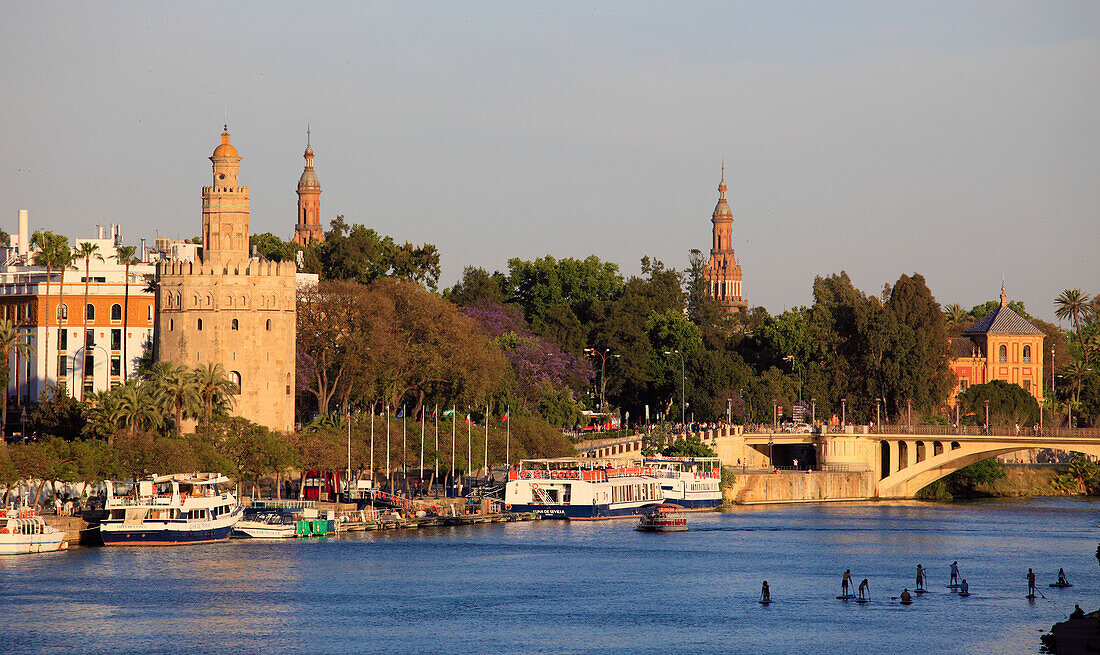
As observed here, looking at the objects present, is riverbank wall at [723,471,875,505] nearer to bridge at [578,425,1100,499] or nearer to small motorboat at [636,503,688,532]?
bridge at [578,425,1100,499]

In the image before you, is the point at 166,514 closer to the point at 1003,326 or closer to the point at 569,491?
the point at 569,491

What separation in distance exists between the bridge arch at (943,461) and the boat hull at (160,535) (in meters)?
61.5

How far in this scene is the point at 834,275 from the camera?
166m

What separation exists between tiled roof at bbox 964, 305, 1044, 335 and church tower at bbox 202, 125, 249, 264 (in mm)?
91738

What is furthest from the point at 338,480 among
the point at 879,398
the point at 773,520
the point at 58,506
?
the point at 879,398

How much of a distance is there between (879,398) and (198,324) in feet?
203

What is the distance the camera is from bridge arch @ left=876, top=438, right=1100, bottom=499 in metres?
127

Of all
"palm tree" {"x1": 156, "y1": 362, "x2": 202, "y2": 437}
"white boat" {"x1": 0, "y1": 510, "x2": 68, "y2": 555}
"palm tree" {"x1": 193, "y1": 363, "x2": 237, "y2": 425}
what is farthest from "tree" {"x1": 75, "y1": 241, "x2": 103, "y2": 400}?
"white boat" {"x1": 0, "y1": 510, "x2": 68, "y2": 555}

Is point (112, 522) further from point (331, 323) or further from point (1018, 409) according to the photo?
point (1018, 409)

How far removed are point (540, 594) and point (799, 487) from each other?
58.7 m

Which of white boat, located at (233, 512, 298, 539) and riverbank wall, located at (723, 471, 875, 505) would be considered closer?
white boat, located at (233, 512, 298, 539)

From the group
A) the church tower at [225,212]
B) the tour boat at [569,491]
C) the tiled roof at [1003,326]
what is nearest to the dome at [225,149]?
the church tower at [225,212]

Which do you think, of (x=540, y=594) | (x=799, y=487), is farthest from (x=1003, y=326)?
(x=540, y=594)

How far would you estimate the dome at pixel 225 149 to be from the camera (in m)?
117
